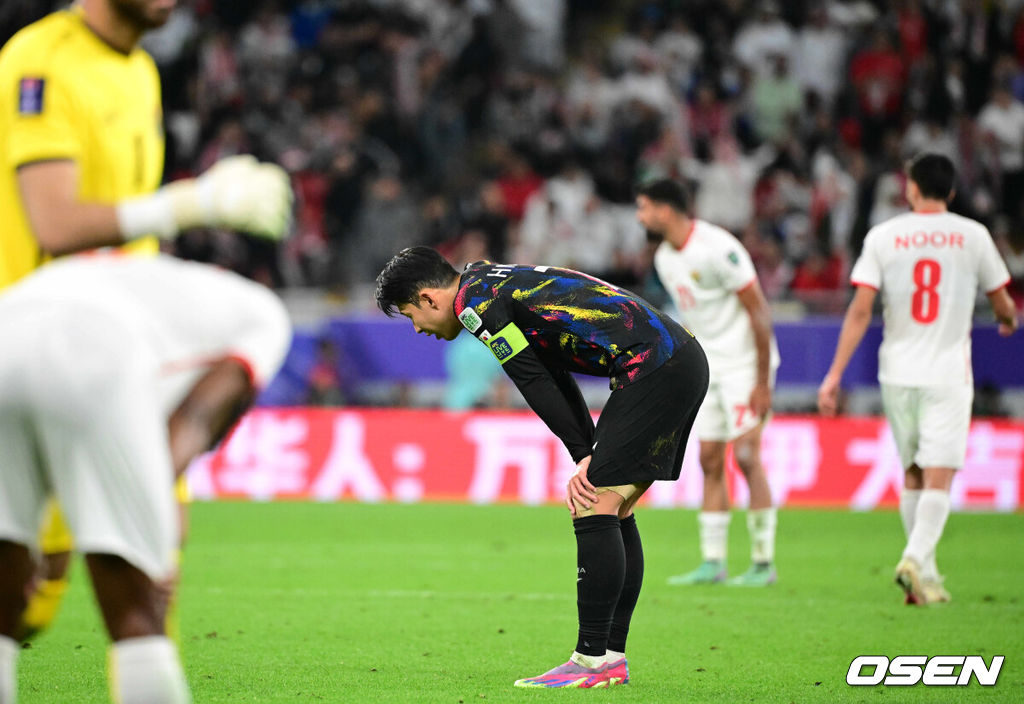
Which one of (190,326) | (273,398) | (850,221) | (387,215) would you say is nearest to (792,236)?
(850,221)

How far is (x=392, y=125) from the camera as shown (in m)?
19.3

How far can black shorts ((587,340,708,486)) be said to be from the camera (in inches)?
224

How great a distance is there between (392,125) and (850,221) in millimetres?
6296

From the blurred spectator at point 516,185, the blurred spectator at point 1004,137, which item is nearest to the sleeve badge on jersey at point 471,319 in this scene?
the blurred spectator at point 516,185

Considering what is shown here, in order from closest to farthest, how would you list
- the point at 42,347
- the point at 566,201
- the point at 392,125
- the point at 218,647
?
the point at 42,347 → the point at 218,647 → the point at 566,201 → the point at 392,125

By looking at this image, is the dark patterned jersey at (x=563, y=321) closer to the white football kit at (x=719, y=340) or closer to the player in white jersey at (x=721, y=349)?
the player in white jersey at (x=721, y=349)

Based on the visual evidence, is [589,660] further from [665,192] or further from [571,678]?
[665,192]

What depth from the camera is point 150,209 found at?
11.1ft

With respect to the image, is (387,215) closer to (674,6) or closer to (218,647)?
(674,6)

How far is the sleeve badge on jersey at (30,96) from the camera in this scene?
3.46 metres

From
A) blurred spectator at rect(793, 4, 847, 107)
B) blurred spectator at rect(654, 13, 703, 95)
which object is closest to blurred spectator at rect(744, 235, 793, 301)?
blurred spectator at rect(793, 4, 847, 107)

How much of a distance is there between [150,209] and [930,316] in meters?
6.10

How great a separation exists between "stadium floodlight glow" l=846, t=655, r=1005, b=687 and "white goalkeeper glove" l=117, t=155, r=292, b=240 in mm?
3570

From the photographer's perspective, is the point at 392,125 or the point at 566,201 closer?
the point at 566,201
